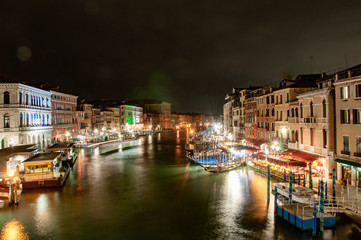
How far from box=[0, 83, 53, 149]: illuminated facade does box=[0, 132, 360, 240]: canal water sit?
42.8 feet

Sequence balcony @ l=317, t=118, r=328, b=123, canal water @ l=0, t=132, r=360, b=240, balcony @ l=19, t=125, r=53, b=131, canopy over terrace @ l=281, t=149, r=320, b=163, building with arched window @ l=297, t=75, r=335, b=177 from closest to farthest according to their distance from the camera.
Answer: canal water @ l=0, t=132, r=360, b=240, building with arched window @ l=297, t=75, r=335, b=177, balcony @ l=317, t=118, r=328, b=123, canopy over terrace @ l=281, t=149, r=320, b=163, balcony @ l=19, t=125, r=53, b=131

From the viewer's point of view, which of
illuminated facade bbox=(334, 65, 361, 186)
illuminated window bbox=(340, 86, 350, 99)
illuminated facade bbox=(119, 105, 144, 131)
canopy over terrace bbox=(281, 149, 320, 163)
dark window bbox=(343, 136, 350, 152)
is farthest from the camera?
illuminated facade bbox=(119, 105, 144, 131)

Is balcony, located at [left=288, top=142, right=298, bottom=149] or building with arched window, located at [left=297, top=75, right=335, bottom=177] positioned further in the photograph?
balcony, located at [left=288, top=142, right=298, bottom=149]

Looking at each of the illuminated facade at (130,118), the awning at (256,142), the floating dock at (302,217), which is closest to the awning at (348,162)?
the floating dock at (302,217)

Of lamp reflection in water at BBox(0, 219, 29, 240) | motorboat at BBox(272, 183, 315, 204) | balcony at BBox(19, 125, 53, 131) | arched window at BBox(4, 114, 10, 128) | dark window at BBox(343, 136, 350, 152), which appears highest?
arched window at BBox(4, 114, 10, 128)

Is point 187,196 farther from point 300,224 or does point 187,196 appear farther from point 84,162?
point 84,162

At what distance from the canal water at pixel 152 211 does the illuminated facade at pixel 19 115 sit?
13042 mm

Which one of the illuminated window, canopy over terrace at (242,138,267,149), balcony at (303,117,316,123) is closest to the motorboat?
the illuminated window

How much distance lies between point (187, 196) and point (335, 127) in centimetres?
1153

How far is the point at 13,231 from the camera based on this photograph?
1382 centimetres

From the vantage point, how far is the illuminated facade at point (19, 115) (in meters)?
32.6

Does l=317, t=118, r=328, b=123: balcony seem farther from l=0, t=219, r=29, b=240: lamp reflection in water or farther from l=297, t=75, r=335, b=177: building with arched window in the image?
l=0, t=219, r=29, b=240: lamp reflection in water

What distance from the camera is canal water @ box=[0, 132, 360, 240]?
44.2 ft

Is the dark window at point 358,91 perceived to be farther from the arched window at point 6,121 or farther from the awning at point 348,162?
the arched window at point 6,121
